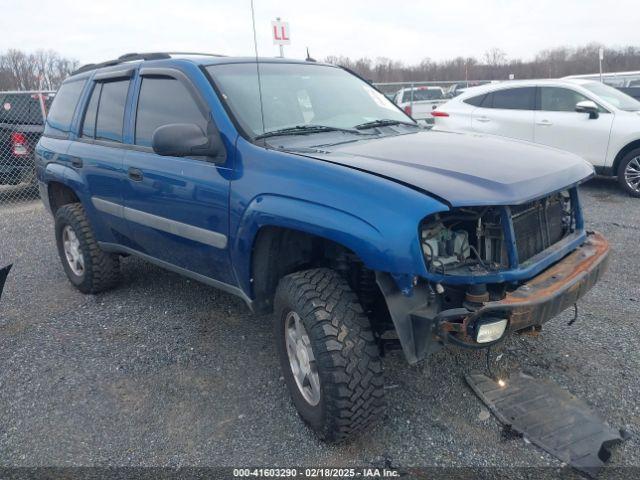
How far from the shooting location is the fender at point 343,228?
227cm

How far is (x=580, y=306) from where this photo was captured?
413 cm

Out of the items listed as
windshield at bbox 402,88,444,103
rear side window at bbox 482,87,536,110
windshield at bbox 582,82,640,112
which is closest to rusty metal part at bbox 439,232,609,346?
windshield at bbox 582,82,640,112

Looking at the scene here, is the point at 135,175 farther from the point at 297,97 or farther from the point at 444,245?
the point at 444,245

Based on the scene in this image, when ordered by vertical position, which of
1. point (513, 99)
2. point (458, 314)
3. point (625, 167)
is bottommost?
point (625, 167)

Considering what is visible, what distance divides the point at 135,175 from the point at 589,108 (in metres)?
6.67

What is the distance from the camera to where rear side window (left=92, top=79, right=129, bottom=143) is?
3.99m

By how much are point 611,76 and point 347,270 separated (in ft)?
52.1

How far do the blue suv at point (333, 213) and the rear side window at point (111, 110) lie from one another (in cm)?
2

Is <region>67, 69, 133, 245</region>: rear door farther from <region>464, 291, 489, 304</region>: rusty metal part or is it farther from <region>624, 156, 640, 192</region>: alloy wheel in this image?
<region>624, 156, 640, 192</region>: alloy wheel

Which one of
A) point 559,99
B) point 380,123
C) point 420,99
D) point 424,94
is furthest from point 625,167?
point 424,94

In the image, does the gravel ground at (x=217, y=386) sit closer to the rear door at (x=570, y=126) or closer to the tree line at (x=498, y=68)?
the rear door at (x=570, y=126)

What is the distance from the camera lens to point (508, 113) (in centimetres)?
870

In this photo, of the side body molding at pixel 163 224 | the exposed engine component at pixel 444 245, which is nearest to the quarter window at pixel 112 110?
the side body molding at pixel 163 224

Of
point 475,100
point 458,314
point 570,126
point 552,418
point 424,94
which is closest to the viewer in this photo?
point 458,314
